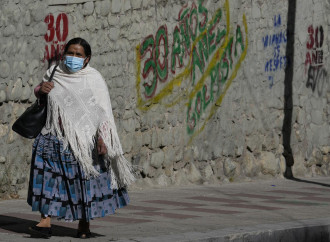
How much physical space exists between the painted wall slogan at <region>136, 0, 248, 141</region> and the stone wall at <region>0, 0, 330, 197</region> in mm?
13

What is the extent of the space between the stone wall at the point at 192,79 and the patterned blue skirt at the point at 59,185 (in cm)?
269

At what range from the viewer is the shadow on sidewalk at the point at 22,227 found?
6824mm

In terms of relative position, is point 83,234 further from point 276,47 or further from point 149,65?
point 276,47

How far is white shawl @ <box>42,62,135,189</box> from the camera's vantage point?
6.52m

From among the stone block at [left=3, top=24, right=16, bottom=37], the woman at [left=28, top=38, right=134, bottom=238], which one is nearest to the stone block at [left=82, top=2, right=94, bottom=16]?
the stone block at [left=3, top=24, right=16, bottom=37]

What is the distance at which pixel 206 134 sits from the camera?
12.0 metres

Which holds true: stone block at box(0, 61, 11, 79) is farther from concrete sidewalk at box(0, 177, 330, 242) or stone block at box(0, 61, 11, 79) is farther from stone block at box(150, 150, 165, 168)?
stone block at box(150, 150, 165, 168)

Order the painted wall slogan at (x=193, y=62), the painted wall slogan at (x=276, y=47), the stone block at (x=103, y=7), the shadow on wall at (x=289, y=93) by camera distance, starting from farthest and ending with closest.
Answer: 1. the shadow on wall at (x=289, y=93)
2. the painted wall slogan at (x=276, y=47)
3. the painted wall slogan at (x=193, y=62)
4. the stone block at (x=103, y=7)

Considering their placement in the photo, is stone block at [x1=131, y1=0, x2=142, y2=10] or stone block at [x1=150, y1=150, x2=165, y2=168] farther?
stone block at [x1=150, y1=150, x2=165, y2=168]

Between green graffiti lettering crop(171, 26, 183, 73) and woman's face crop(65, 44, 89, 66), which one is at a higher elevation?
green graffiti lettering crop(171, 26, 183, 73)

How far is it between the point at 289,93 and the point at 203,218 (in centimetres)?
609

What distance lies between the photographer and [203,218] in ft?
26.0

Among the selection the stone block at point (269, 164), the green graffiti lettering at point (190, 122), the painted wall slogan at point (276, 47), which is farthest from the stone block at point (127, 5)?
the stone block at point (269, 164)

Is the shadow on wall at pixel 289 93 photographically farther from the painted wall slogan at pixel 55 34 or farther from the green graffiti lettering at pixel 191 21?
the painted wall slogan at pixel 55 34
